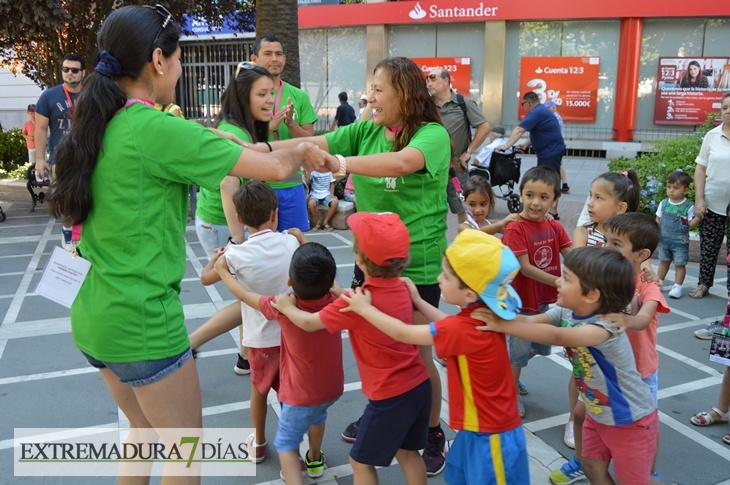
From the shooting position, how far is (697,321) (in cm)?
543

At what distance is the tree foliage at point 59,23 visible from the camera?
10.0 m

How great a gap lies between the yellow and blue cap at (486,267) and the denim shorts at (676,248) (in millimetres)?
4530

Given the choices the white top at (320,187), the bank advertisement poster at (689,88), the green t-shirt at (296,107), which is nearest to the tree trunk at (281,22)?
the white top at (320,187)

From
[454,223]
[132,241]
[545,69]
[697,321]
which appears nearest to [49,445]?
[132,241]

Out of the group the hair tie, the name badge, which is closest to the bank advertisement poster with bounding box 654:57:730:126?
the hair tie

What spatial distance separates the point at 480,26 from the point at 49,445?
18.1 meters

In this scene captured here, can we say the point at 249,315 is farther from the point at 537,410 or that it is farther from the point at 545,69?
the point at 545,69

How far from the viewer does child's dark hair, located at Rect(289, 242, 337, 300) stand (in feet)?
8.66

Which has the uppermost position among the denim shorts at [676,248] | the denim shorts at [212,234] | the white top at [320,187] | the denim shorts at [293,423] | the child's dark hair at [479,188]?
the child's dark hair at [479,188]

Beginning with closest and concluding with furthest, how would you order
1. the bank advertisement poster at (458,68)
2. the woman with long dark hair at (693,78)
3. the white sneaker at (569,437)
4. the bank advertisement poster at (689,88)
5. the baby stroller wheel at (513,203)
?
1. the white sneaker at (569,437)
2. the baby stroller wheel at (513,203)
3. the bank advertisement poster at (689,88)
4. the woman with long dark hair at (693,78)
5. the bank advertisement poster at (458,68)

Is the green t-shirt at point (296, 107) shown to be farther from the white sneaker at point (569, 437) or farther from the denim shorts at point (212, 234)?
the white sneaker at point (569, 437)

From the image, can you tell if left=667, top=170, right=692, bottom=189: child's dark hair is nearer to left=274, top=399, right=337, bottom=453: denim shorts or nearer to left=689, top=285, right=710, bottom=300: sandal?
left=689, top=285, right=710, bottom=300: sandal

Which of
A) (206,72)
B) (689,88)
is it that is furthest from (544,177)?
(206,72)

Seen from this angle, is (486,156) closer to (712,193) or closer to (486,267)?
(712,193)
